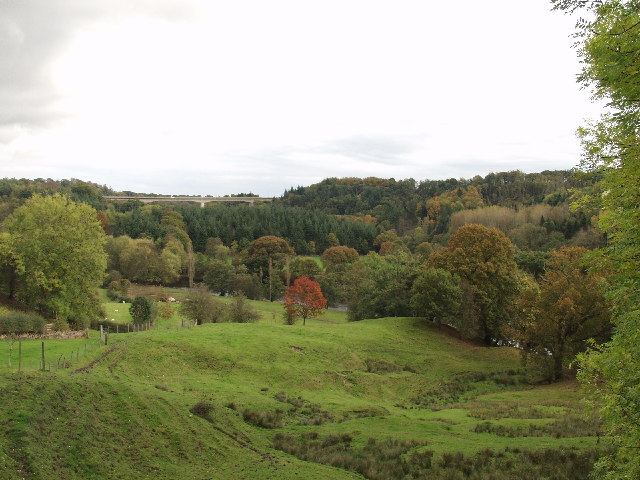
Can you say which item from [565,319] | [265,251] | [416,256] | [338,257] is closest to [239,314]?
[565,319]

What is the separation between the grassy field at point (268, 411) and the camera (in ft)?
44.4

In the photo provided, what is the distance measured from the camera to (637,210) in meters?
10.3

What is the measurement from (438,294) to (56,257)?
37.2 m

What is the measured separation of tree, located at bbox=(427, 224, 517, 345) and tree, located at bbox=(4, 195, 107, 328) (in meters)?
35.9

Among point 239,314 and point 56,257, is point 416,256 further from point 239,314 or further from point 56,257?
point 56,257

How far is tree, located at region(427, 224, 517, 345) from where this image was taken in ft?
157

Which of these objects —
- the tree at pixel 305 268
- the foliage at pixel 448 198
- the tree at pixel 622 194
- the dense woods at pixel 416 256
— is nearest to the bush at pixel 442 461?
the tree at pixel 622 194

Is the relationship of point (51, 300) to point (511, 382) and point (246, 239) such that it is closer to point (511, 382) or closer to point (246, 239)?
point (511, 382)

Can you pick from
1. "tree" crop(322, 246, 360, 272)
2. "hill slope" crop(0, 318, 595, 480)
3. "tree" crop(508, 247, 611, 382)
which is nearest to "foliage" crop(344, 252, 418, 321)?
"hill slope" crop(0, 318, 595, 480)

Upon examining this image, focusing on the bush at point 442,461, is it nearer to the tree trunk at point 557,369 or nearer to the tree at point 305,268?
the tree trunk at point 557,369

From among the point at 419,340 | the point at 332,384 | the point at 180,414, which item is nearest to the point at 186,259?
the point at 419,340

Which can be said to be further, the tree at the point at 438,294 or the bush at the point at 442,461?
the tree at the point at 438,294

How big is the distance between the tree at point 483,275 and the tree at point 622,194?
37.0m

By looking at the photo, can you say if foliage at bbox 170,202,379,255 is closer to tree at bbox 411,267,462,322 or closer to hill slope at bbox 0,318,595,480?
tree at bbox 411,267,462,322
